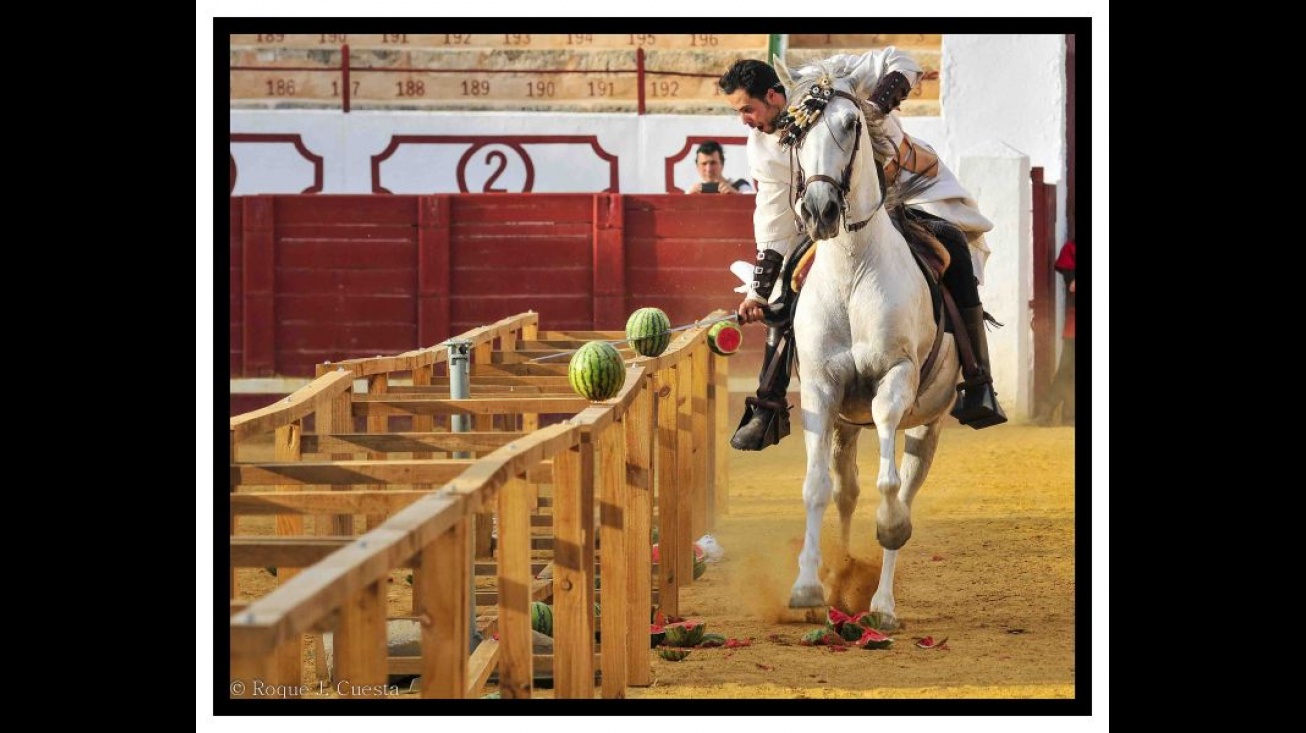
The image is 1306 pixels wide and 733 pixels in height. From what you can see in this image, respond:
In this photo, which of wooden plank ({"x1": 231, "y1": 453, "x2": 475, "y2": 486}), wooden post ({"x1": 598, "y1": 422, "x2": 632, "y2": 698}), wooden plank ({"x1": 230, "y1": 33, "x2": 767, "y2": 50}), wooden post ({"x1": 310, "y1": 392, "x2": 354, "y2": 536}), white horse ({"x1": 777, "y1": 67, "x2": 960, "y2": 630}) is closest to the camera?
wooden plank ({"x1": 231, "y1": 453, "x2": 475, "y2": 486})

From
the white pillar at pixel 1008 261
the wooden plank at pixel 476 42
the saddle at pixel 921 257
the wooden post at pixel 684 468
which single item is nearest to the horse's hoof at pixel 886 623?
the wooden post at pixel 684 468

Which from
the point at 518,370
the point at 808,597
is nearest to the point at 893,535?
the point at 808,597

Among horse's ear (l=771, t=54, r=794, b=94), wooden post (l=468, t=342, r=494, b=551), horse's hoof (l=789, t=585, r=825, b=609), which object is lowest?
horse's hoof (l=789, t=585, r=825, b=609)

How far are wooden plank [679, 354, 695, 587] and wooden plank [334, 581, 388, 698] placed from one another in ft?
13.9

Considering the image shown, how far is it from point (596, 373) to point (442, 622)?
219cm

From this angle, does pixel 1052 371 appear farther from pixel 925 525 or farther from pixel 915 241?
pixel 915 241

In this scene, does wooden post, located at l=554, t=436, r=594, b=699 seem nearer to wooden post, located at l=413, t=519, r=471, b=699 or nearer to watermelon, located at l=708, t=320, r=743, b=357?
wooden post, located at l=413, t=519, r=471, b=699

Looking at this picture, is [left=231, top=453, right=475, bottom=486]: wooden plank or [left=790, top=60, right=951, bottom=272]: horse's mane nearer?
[left=231, top=453, right=475, bottom=486]: wooden plank

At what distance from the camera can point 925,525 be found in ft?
35.8

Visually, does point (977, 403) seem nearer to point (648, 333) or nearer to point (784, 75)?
point (648, 333)

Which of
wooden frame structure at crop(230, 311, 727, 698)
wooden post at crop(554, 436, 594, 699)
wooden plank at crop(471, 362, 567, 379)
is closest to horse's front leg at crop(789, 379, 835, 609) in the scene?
wooden frame structure at crop(230, 311, 727, 698)

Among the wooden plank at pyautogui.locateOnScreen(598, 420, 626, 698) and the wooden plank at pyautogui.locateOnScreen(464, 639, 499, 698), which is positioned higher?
the wooden plank at pyautogui.locateOnScreen(598, 420, 626, 698)

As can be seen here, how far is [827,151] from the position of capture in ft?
21.3

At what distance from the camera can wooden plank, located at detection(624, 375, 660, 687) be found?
234 inches
